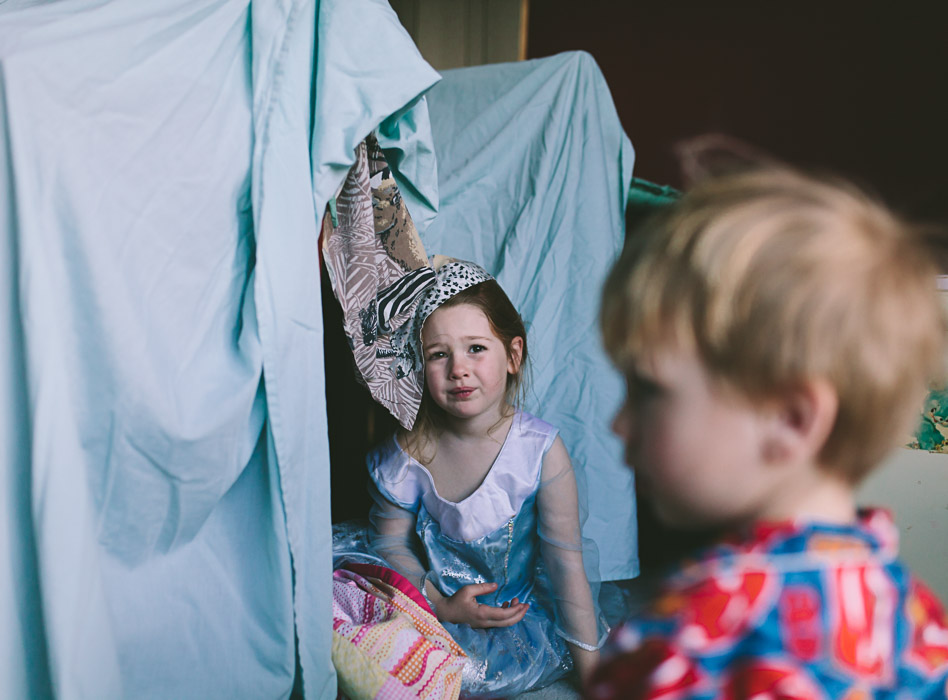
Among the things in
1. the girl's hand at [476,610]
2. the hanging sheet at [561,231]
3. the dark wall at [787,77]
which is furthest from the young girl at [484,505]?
the dark wall at [787,77]

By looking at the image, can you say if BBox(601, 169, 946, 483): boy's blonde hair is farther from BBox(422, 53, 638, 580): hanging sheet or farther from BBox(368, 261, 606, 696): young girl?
BBox(422, 53, 638, 580): hanging sheet

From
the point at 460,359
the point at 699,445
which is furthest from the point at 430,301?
the point at 699,445

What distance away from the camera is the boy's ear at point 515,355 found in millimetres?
1194

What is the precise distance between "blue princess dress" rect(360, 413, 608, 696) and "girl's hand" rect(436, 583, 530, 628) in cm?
1

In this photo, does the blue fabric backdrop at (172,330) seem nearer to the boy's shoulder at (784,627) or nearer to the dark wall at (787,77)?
the boy's shoulder at (784,627)

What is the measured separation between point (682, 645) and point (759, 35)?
2.14 metres

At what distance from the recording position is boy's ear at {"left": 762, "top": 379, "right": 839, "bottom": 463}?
1.36 feet

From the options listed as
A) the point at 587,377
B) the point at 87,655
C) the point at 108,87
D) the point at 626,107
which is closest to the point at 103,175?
the point at 108,87

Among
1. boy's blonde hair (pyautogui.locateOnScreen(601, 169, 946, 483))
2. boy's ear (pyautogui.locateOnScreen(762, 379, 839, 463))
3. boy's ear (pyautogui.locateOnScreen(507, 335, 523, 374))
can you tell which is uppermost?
boy's blonde hair (pyautogui.locateOnScreen(601, 169, 946, 483))

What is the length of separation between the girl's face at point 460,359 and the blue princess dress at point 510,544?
0.32ft

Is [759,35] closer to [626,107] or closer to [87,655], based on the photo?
[626,107]

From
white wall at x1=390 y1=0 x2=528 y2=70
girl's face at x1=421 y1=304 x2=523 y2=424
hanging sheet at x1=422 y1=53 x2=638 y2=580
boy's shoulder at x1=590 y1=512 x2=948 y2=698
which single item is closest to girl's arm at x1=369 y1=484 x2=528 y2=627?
girl's face at x1=421 y1=304 x2=523 y2=424

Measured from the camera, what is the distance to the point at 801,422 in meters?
0.42

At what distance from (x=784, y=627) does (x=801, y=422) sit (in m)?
0.11
